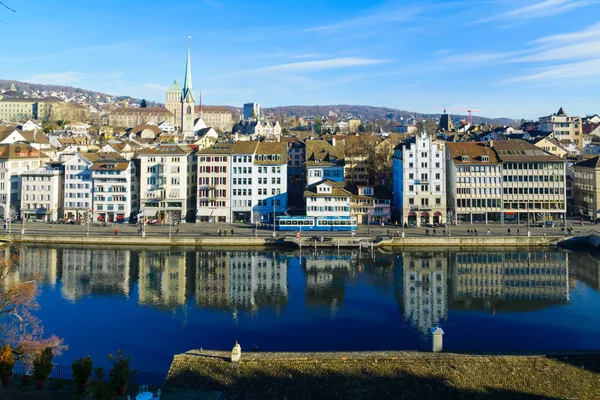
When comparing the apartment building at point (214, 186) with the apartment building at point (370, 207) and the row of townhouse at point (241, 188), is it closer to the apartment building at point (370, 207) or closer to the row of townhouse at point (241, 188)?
the row of townhouse at point (241, 188)

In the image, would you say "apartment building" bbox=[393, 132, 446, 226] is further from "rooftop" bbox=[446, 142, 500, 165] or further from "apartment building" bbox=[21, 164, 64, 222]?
"apartment building" bbox=[21, 164, 64, 222]

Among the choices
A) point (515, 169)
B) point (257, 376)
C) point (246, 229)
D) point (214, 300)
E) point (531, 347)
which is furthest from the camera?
point (515, 169)

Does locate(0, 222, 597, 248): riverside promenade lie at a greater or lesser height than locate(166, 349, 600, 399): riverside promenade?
greater

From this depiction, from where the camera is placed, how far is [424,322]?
3894 cm

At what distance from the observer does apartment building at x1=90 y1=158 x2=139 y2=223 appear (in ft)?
270

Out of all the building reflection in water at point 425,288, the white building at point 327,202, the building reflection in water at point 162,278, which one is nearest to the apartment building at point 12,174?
the building reflection in water at point 162,278

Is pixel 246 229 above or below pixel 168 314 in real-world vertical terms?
above

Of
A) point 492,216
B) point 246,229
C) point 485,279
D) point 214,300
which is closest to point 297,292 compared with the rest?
point 214,300

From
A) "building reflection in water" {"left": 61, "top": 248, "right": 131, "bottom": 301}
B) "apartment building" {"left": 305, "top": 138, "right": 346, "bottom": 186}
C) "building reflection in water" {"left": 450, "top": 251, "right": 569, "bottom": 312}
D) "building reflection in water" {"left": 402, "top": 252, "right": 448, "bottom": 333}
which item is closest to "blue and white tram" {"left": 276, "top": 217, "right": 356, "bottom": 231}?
"apartment building" {"left": 305, "top": 138, "right": 346, "bottom": 186}

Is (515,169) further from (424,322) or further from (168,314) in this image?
(168,314)

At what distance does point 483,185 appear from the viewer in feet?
262

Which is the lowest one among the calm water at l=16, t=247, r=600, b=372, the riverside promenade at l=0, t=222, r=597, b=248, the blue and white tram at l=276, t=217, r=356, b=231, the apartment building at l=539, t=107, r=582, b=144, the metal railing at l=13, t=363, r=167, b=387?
the metal railing at l=13, t=363, r=167, b=387

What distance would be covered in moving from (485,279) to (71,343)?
118 ft

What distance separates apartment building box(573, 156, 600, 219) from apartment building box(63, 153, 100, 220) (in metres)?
72.9
